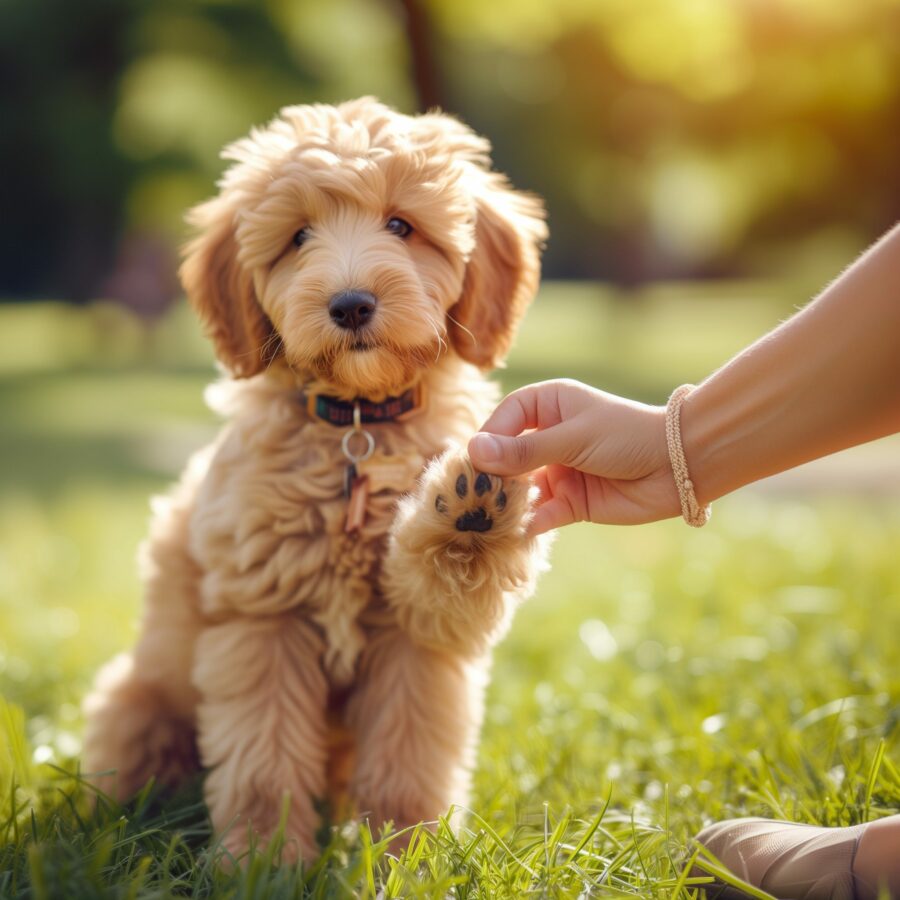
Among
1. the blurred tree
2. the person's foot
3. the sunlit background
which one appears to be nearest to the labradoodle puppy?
the sunlit background

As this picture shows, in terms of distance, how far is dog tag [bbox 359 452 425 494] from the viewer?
2.71 m

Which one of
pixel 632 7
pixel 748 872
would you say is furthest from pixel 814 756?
pixel 632 7

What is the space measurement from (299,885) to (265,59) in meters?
19.4

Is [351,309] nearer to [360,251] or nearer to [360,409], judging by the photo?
[360,251]

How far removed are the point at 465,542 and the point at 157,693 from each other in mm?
1351

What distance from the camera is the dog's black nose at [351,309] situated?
2.54m

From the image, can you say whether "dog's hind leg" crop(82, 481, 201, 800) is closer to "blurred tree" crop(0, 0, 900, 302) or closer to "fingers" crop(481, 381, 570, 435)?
"fingers" crop(481, 381, 570, 435)

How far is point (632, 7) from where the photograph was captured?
1602 centimetres

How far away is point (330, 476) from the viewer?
9.11 feet

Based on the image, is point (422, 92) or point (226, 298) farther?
point (422, 92)

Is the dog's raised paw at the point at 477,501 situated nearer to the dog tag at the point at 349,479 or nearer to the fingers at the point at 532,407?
the fingers at the point at 532,407

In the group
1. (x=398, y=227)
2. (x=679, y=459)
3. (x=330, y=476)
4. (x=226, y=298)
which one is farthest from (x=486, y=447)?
(x=226, y=298)

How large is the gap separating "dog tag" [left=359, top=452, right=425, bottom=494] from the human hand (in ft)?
1.15

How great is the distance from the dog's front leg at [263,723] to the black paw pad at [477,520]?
2.41 feet
